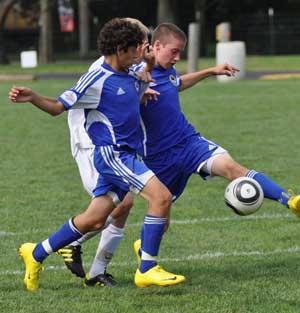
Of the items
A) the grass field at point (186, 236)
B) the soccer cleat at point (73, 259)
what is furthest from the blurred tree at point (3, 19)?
the soccer cleat at point (73, 259)

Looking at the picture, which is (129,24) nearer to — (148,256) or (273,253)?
(148,256)

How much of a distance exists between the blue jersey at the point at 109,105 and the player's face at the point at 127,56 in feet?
0.25

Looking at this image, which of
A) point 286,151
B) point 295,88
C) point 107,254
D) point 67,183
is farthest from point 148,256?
point 295,88

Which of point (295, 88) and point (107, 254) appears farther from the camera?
point (295, 88)

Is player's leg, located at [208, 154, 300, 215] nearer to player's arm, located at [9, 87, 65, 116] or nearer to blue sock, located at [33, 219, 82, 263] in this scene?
blue sock, located at [33, 219, 82, 263]

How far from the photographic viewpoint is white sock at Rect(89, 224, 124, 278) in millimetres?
6719

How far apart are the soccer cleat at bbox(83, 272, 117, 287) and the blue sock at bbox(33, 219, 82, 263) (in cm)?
36

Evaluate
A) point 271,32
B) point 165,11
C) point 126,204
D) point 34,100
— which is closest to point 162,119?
point 126,204

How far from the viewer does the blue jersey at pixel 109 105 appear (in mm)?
6309

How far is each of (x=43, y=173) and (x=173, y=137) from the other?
520 cm

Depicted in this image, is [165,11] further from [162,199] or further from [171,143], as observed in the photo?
[162,199]

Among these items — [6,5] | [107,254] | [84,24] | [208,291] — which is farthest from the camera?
[84,24]

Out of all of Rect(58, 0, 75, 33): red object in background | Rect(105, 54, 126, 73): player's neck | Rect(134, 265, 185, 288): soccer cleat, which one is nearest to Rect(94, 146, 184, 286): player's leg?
Rect(134, 265, 185, 288): soccer cleat

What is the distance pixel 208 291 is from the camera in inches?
247
